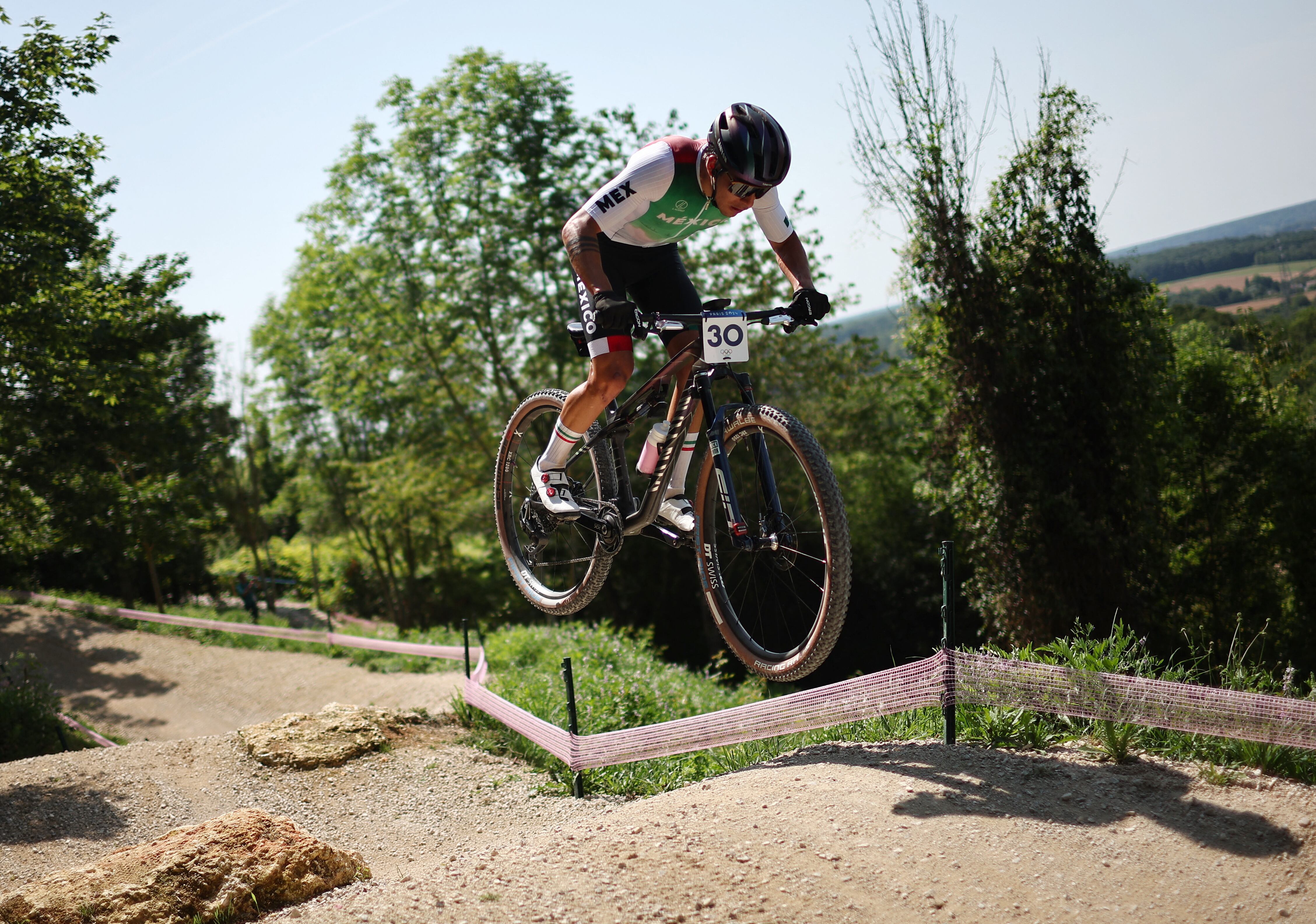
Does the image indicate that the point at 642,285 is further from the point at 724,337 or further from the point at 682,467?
the point at 682,467

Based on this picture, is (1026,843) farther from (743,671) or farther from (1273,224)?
(1273,224)

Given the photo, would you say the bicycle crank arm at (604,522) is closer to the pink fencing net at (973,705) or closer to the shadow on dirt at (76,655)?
the pink fencing net at (973,705)

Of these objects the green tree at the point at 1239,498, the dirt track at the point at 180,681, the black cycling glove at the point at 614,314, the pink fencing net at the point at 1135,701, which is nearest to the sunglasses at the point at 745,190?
the black cycling glove at the point at 614,314

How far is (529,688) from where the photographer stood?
946cm

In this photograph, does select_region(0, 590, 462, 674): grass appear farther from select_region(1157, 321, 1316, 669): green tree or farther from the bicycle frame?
select_region(1157, 321, 1316, 669): green tree

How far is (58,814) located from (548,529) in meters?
5.15

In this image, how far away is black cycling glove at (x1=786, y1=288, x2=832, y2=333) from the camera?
462 cm

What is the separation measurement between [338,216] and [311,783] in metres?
20.1

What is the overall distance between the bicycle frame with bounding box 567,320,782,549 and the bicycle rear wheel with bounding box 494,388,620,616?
0.93 ft

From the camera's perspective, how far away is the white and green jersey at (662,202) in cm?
465

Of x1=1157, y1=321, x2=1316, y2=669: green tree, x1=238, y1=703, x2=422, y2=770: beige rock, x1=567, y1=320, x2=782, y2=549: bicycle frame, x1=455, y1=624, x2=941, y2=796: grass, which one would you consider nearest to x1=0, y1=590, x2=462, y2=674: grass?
x1=455, y1=624, x2=941, y2=796: grass

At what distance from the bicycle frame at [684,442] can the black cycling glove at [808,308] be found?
17 cm

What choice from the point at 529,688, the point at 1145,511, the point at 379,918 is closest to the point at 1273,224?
the point at 1145,511

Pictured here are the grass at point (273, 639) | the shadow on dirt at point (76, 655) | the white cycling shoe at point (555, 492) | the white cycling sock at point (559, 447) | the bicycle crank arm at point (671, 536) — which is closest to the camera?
the bicycle crank arm at point (671, 536)
